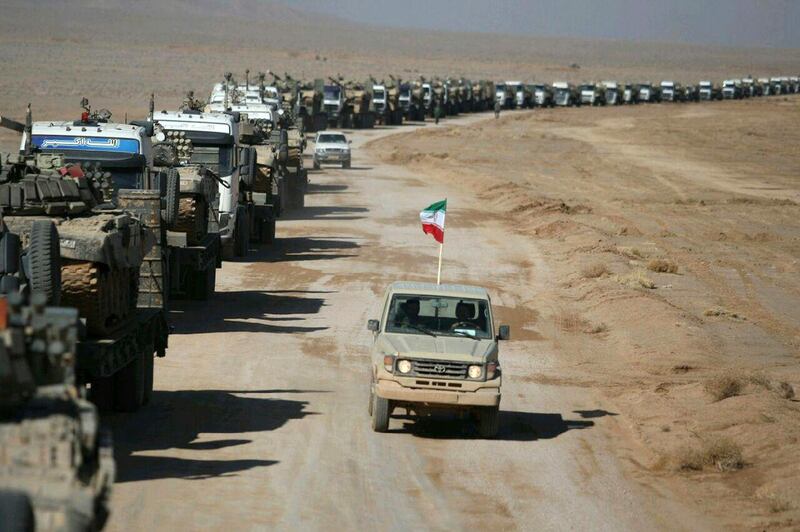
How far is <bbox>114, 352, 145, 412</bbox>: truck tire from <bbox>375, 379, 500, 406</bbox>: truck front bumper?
2.40 m

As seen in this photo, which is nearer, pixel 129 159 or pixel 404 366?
pixel 404 366

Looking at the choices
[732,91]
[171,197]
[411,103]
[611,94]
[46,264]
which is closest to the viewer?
[46,264]

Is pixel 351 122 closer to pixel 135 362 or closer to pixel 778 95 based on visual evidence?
pixel 135 362

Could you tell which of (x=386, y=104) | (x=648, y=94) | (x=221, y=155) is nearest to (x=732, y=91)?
(x=648, y=94)

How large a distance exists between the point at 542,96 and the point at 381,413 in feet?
301

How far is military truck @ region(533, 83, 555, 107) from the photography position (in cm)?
10350

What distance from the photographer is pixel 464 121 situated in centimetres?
8656

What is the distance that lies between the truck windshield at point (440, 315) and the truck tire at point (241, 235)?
41.4 ft

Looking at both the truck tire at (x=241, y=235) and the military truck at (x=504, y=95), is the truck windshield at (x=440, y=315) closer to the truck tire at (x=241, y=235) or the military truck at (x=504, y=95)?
the truck tire at (x=241, y=235)

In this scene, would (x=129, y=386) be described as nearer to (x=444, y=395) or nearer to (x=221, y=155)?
(x=444, y=395)

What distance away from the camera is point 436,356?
13203 millimetres

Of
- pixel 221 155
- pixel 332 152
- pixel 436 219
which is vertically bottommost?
pixel 332 152

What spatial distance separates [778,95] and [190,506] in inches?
5329

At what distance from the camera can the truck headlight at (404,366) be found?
43.3 ft
